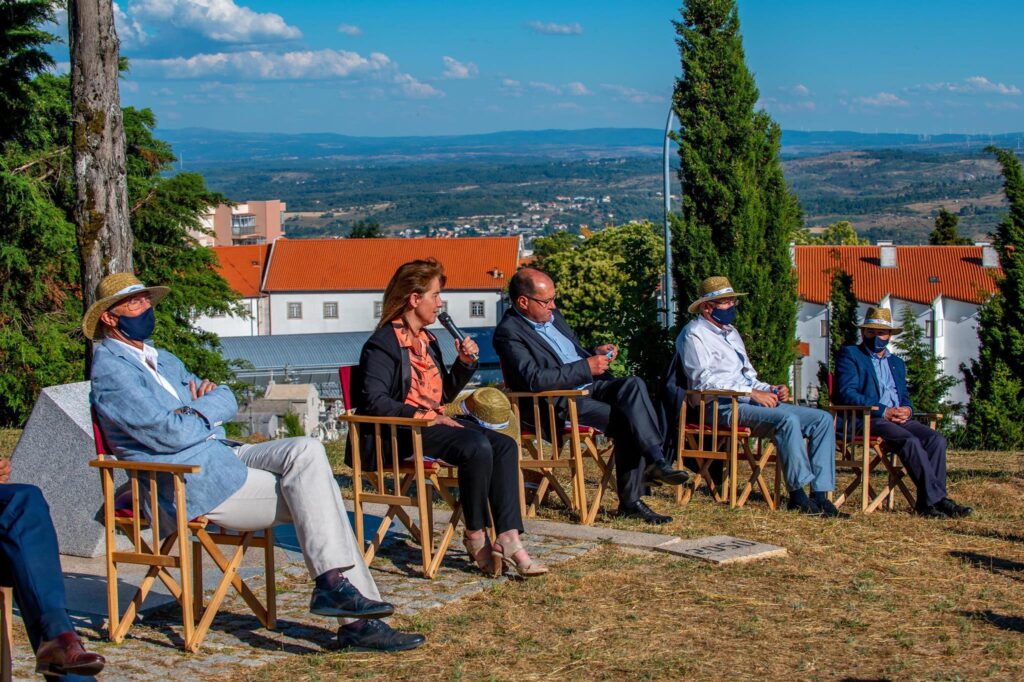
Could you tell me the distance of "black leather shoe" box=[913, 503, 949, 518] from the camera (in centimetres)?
775

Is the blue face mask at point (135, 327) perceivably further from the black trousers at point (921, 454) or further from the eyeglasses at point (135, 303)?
the black trousers at point (921, 454)

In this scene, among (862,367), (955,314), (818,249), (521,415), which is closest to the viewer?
(521,415)

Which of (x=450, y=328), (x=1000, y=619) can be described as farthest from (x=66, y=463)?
(x=1000, y=619)

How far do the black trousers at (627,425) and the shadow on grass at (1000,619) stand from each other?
2.34 metres

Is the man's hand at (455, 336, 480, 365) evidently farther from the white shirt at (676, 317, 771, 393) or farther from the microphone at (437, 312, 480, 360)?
the white shirt at (676, 317, 771, 393)

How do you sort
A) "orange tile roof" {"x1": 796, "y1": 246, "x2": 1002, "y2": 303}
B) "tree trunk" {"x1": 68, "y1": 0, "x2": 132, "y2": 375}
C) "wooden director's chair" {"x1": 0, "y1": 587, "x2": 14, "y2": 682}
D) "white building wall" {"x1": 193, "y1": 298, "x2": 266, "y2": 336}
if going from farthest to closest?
"white building wall" {"x1": 193, "y1": 298, "x2": 266, "y2": 336} < "orange tile roof" {"x1": 796, "y1": 246, "x2": 1002, "y2": 303} < "tree trunk" {"x1": 68, "y1": 0, "x2": 132, "y2": 375} < "wooden director's chair" {"x1": 0, "y1": 587, "x2": 14, "y2": 682}

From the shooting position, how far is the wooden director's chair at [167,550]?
15.5 feet

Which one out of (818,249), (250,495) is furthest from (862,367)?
(818,249)

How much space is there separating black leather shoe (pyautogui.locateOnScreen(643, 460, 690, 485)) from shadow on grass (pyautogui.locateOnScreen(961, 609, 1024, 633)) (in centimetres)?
209

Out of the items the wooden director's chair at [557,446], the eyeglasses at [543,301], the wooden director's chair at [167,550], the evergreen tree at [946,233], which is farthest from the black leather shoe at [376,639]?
the evergreen tree at [946,233]

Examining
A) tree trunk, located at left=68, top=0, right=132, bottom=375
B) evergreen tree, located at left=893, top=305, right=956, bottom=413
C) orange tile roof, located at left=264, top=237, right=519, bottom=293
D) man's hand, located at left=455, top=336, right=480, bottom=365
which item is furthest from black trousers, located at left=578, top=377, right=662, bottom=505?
orange tile roof, located at left=264, top=237, right=519, bottom=293

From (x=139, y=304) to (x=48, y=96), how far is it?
22462mm

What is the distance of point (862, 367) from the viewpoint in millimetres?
8109

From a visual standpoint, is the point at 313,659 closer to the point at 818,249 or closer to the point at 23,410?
the point at 23,410
